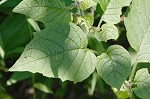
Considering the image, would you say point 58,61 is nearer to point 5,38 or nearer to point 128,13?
point 128,13

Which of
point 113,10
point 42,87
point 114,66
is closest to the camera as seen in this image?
point 114,66

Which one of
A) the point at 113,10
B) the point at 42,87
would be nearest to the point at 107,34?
the point at 113,10

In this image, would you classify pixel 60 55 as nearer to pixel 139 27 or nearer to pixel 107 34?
pixel 107 34

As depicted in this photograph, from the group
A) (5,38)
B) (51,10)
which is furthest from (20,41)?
(51,10)


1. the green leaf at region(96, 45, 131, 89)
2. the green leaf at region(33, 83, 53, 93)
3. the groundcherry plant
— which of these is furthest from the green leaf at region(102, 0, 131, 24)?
the green leaf at region(33, 83, 53, 93)

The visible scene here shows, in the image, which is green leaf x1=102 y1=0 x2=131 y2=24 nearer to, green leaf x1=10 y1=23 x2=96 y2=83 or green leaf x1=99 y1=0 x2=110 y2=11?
green leaf x1=99 y1=0 x2=110 y2=11

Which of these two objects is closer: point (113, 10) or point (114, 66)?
point (114, 66)

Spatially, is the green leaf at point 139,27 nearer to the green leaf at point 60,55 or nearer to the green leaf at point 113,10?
the green leaf at point 113,10

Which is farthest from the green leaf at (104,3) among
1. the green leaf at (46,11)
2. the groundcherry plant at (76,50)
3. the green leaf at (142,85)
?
the green leaf at (142,85)
